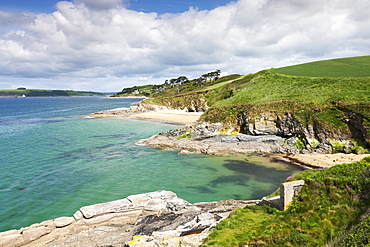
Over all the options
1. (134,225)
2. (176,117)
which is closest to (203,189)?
(134,225)

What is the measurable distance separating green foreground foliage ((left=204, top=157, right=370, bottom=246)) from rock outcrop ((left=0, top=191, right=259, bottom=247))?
198 centimetres

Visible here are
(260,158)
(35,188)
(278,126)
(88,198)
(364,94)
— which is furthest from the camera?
(278,126)

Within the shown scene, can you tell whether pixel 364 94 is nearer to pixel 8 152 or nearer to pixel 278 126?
pixel 278 126

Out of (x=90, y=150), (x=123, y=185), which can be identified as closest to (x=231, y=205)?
(x=123, y=185)

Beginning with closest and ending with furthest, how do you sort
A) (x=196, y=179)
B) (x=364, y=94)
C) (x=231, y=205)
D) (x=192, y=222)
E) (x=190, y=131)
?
(x=192, y=222) → (x=231, y=205) → (x=196, y=179) → (x=364, y=94) → (x=190, y=131)

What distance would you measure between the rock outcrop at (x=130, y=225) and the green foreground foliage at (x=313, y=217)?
198cm

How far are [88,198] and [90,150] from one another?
21.4 metres

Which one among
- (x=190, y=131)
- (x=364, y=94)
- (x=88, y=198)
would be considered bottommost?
(x=88, y=198)

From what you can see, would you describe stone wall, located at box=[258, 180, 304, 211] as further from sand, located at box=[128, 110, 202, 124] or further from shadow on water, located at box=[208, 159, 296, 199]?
sand, located at box=[128, 110, 202, 124]

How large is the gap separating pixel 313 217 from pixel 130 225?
1354 centimetres

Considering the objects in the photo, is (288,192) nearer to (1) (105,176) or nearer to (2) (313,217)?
(2) (313,217)

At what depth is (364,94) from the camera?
39531 mm

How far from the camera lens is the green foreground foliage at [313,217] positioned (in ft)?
38.1

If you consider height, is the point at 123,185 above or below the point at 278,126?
below
